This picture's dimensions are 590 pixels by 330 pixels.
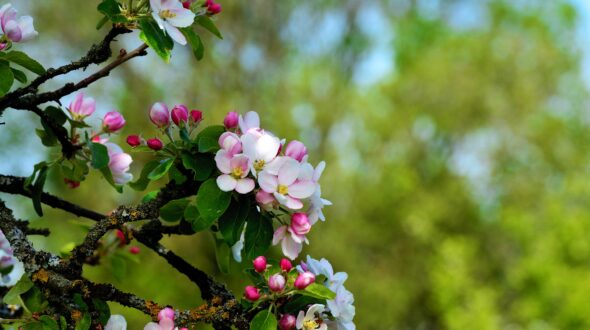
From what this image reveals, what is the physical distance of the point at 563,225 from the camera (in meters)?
10.4

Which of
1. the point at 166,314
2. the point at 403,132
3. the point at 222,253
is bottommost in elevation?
the point at 166,314

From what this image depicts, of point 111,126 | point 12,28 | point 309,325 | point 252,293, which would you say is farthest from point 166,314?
point 12,28

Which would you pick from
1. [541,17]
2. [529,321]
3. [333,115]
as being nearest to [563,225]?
[529,321]

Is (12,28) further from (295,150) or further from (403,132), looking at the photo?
(403,132)

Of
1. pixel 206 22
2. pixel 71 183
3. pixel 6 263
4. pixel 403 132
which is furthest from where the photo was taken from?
pixel 403 132

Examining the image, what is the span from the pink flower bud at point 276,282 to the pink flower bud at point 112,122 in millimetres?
541

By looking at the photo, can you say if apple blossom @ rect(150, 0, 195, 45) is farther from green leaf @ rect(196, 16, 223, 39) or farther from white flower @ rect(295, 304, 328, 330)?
white flower @ rect(295, 304, 328, 330)

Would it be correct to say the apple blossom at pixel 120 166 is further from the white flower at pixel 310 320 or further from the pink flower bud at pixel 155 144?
the white flower at pixel 310 320

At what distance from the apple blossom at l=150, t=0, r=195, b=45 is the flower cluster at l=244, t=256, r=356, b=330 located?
468 millimetres

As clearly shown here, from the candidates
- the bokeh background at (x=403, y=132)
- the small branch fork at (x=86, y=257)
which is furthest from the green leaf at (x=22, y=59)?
the bokeh background at (x=403, y=132)

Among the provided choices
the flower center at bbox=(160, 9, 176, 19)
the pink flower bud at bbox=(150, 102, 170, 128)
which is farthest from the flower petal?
the flower center at bbox=(160, 9, 176, 19)

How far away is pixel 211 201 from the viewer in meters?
1.50

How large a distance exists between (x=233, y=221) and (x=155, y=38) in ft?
1.27

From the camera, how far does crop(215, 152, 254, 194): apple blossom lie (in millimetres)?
1474
